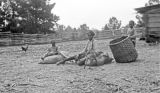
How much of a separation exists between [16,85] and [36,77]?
888 mm

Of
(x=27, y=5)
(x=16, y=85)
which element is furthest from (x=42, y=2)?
(x=16, y=85)

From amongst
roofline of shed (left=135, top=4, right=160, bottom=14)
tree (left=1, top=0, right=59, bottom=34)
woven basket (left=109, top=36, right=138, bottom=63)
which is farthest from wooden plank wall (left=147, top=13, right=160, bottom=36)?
tree (left=1, top=0, right=59, bottom=34)

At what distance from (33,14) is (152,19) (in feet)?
87.0

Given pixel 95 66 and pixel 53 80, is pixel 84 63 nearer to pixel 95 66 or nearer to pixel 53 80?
pixel 95 66

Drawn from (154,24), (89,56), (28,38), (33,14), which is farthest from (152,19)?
(33,14)

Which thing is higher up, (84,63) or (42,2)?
(42,2)

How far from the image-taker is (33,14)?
41.8m

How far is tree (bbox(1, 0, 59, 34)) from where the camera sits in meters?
40.2

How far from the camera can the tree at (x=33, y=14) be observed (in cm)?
4019

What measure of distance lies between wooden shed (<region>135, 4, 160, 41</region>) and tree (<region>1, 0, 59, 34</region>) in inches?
945

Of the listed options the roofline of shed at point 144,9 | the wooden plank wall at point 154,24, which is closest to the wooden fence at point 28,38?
the roofline of shed at point 144,9

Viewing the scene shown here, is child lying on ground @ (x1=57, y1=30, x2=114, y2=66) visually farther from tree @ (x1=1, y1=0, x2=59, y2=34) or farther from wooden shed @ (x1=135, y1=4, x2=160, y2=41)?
tree @ (x1=1, y1=0, x2=59, y2=34)

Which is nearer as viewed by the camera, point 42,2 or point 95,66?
point 95,66

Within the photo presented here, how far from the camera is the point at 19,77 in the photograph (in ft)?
21.0
